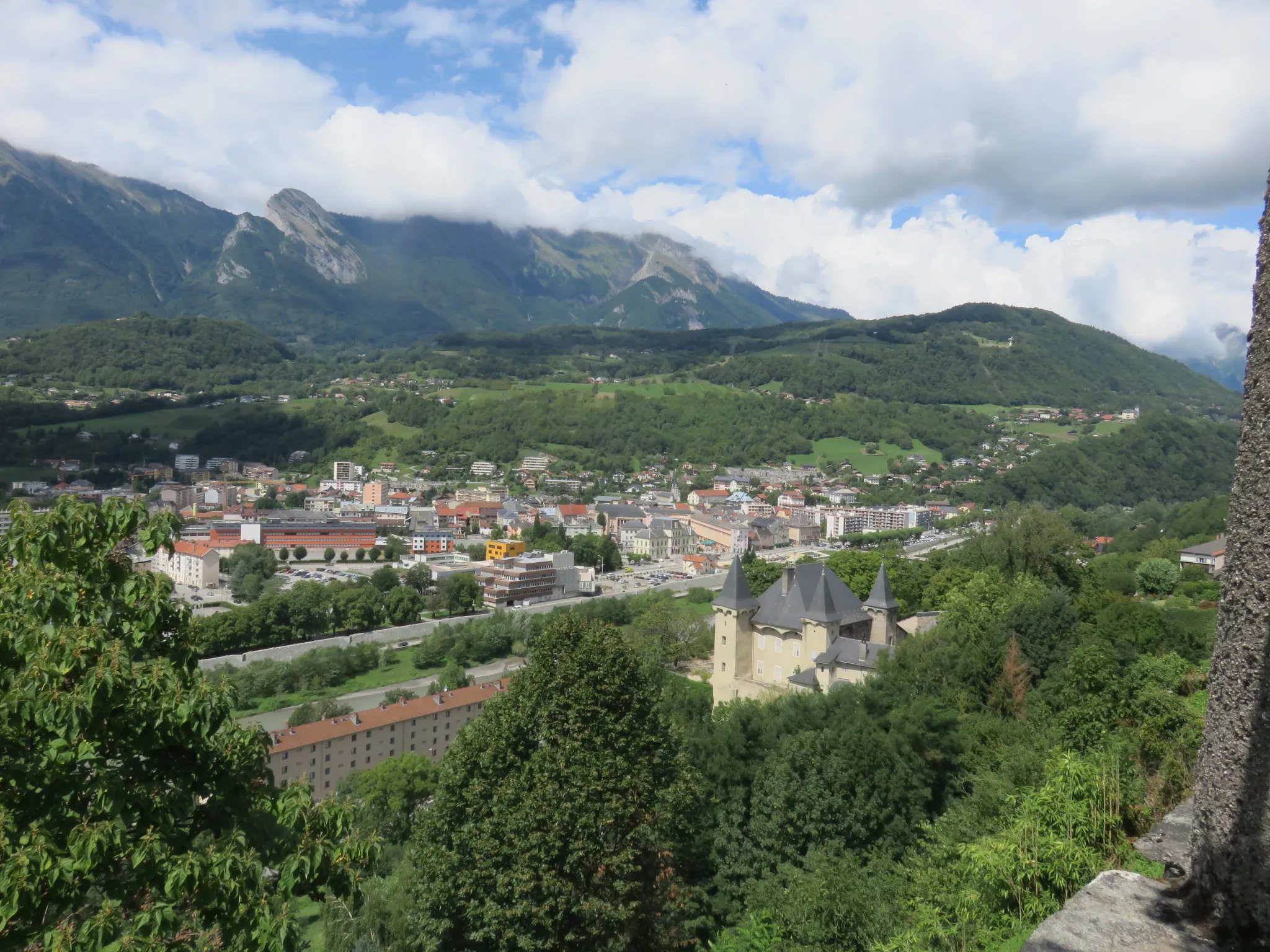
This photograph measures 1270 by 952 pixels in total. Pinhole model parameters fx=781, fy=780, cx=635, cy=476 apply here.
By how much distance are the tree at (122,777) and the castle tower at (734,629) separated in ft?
66.3

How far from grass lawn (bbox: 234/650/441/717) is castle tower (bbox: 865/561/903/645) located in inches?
1071

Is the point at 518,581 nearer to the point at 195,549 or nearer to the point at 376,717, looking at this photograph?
the point at 195,549

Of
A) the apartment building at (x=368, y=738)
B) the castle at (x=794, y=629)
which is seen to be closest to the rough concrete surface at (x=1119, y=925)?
the castle at (x=794, y=629)

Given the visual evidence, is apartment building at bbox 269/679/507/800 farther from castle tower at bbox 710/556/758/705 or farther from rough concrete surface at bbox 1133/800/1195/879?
rough concrete surface at bbox 1133/800/1195/879

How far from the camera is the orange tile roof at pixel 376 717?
97.1ft

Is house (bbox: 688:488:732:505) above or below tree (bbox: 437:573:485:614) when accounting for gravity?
above

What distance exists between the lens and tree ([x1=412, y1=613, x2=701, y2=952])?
9453mm

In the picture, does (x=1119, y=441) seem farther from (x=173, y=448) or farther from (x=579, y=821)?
(x=173, y=448)

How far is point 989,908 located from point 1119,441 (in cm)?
11974

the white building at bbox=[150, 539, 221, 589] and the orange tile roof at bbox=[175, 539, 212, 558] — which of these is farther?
the orange tile roof at bbox=[175, 539, 212, 558]

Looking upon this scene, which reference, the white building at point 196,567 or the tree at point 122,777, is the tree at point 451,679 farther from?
the tree at point 122,777

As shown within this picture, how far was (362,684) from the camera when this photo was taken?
41469 mm

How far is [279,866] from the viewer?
454 cm

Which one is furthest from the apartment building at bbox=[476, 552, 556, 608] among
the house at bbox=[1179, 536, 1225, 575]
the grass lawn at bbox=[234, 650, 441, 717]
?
the house at bbox=[1179, 536, 1225, 575]
